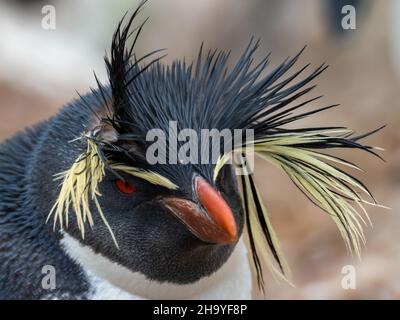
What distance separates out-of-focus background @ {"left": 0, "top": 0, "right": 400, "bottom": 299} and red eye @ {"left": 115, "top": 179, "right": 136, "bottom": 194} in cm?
220

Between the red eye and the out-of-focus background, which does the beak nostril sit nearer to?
the red eye

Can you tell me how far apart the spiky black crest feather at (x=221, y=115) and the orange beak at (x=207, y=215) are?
0.05 metres

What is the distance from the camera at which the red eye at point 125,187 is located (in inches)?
75.6

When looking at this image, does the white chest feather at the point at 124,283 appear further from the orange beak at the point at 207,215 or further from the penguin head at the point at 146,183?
the orange beak at the point at 207,215

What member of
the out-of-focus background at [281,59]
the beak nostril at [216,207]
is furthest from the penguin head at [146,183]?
the out-of-focus background at [281,59]

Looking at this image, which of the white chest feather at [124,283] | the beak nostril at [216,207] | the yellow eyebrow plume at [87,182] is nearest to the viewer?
the beak nostril at [216,207]

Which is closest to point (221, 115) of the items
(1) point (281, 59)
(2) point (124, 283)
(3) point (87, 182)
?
(3) point (87, 182)

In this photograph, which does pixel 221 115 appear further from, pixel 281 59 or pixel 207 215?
pixel 281 59

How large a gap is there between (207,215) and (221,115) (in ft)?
0.99

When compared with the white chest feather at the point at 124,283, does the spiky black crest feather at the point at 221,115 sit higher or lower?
higher

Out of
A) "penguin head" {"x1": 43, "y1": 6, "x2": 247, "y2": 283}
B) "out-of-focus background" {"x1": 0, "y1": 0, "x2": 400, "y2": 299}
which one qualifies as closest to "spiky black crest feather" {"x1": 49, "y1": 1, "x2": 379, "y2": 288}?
"penguin head" {"x1": 43, "y1": 6, "x2": 247, "y2": 283}

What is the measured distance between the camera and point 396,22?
5500 mm
